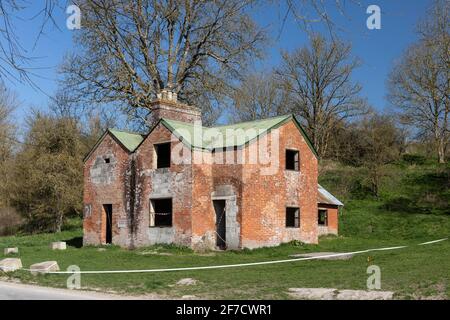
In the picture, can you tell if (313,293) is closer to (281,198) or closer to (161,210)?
(281,198)

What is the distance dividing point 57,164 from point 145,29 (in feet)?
42.4

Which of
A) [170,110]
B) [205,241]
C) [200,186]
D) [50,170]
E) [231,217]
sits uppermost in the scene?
[170,110]

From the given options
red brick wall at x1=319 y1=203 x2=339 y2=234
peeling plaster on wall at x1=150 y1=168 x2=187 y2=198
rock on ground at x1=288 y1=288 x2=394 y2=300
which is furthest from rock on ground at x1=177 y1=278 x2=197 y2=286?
red brick wall at x1=319 y1=203 x2=339 y2=234

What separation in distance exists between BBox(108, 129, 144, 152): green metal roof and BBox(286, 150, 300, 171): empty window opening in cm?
784

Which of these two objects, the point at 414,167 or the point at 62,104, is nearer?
the point at 62,104

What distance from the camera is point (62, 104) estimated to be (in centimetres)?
3869

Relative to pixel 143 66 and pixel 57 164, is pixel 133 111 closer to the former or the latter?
pixel 143 66

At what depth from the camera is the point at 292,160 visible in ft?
90.2

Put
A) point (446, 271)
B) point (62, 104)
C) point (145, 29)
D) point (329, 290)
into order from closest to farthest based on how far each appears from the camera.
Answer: point (329, 290), point (446, 271), point (145, 29), point (62, 104)

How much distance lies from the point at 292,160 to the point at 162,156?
6.74 metres

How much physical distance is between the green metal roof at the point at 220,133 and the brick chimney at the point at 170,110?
36.9 inches

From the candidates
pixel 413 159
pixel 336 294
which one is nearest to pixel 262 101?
pixel 413 159

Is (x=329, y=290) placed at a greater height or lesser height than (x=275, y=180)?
lesser
